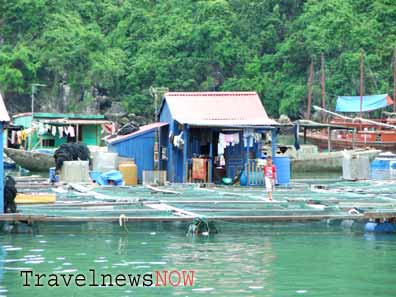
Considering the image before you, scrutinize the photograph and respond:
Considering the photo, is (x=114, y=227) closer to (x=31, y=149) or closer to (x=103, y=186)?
(x=103, y=186)

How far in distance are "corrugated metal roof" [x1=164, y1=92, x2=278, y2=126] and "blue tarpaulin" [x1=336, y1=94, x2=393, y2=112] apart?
90.1 ft

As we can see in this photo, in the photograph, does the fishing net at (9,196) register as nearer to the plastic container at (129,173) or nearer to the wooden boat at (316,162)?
the plastic container at (129,173)

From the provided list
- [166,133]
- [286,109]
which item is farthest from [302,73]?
[166,133]

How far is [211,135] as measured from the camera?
32.2 metres

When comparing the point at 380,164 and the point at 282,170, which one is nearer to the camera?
the point at 282,170

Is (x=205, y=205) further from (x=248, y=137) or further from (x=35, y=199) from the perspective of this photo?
(x=248, y=137)

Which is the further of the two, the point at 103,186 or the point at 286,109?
the point at 286,109

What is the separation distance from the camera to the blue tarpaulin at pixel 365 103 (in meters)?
59.5

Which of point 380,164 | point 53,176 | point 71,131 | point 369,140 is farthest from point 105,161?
point 369,140

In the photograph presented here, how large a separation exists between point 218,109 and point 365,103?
28.7m

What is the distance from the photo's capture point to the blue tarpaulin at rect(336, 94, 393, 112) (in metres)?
59.5

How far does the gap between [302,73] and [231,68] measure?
4.38m

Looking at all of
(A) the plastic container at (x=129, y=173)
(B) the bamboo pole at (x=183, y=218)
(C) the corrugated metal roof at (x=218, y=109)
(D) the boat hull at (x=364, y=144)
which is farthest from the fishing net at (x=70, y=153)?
(D) the boat hull at (x=364, y=144)

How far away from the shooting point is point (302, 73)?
67.9 meters
